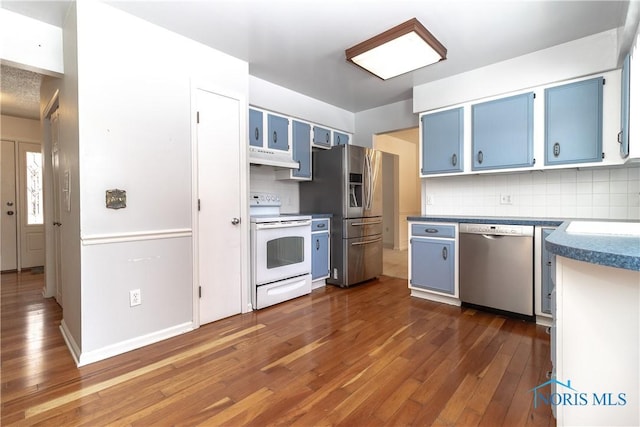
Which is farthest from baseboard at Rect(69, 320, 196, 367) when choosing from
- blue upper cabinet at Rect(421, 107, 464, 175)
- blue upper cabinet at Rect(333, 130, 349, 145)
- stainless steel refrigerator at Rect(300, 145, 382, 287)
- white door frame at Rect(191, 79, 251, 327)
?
blue upper cabinet at Rect(333, 130, 349, 145)

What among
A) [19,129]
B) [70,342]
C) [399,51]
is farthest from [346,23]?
[19,129]

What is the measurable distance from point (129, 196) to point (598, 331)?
2704 mm

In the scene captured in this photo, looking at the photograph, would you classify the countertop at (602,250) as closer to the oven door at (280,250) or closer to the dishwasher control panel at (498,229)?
the dishwasher control panel at (498,229)

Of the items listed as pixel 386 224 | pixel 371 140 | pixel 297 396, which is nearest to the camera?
pixel 297 396

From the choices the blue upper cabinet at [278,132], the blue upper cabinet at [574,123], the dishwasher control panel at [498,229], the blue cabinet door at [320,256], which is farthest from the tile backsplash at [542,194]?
the blue upper cabinet at [278,132]

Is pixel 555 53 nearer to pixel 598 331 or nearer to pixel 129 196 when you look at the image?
pixel 598 331

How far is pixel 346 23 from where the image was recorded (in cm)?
232

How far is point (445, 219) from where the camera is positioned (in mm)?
3004

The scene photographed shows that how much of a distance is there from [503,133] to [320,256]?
239cm

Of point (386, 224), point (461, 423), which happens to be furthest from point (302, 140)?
point (386, 224)

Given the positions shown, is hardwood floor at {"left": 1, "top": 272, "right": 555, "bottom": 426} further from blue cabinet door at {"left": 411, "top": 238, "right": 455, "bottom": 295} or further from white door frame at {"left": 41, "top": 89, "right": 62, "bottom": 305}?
white door frame at {"left": 41, "top": 89, "right": 62, "bottom": 305}

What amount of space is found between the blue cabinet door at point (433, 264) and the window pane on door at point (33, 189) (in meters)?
6.02

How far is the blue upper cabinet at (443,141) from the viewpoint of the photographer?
3238mm

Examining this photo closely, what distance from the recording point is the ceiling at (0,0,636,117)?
6.92 feet
